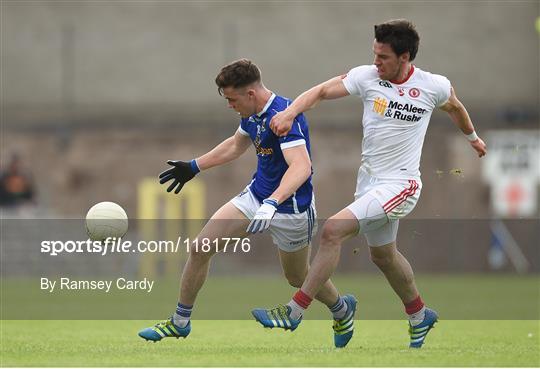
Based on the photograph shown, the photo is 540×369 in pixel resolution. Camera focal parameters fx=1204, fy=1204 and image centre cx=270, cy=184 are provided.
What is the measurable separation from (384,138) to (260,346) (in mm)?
2266

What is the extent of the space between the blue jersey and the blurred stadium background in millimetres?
18418

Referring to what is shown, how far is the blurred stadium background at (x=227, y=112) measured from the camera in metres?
30.3

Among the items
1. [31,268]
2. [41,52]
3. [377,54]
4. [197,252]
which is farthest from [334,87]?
[41,52]

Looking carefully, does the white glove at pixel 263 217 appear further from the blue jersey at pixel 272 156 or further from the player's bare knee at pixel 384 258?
the player's bare knee at pixel 384 258

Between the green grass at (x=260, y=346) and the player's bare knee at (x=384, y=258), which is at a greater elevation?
the player's bare knee at (x=384, y=258)

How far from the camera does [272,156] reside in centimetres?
982

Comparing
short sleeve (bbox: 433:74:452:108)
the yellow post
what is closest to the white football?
short sleeve (bbox: 433:74:452:108)

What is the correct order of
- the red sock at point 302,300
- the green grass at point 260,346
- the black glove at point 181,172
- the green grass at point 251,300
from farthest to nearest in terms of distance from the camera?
the green grass at point 251,300 < the black glove at point 181,172 < the red sock at point 302,300 < the green grass at point 260,346

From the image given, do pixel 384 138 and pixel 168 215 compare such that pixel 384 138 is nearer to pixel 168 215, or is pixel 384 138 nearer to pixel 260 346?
pixel 260 346

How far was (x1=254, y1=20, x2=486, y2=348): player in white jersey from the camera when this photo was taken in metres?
9.47

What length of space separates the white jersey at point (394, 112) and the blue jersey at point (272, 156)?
0.53 meters

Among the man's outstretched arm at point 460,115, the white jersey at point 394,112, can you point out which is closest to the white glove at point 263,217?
the white jersey at point 394,112

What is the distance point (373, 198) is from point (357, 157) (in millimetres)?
22017

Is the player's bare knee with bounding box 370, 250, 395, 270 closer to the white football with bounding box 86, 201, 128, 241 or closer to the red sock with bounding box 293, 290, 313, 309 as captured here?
the red sock with bounding box 293, 290, 313, 309
